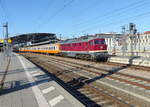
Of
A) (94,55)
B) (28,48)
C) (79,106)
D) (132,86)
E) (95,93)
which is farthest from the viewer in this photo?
(28,48)

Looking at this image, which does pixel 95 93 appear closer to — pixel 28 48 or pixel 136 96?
pixel 136 96

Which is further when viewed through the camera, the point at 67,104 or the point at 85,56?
the point at 85,56

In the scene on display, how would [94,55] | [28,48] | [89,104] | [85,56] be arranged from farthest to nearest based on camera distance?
1. [28,48]
2. [85,56]
3. [94,55]
4. [89,104]

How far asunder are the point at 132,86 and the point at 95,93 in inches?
94.4

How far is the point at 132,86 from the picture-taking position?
31.6 feet

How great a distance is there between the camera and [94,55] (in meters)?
22.8

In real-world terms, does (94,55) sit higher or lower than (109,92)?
higher

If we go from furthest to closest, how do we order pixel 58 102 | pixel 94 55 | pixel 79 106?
pixel 94 55 → pixel 58 102 → pixel 79 106

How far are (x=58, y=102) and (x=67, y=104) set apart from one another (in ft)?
1.46

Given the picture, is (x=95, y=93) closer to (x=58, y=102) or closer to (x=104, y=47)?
(x=58, y=102)

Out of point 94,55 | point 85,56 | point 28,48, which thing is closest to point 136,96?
point 94,55

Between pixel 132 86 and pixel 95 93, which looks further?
pixel 132 86

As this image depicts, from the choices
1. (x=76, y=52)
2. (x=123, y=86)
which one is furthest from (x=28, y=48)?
(x=123, y=86)

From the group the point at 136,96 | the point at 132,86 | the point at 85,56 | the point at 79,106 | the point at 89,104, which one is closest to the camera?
the point at 79,106
